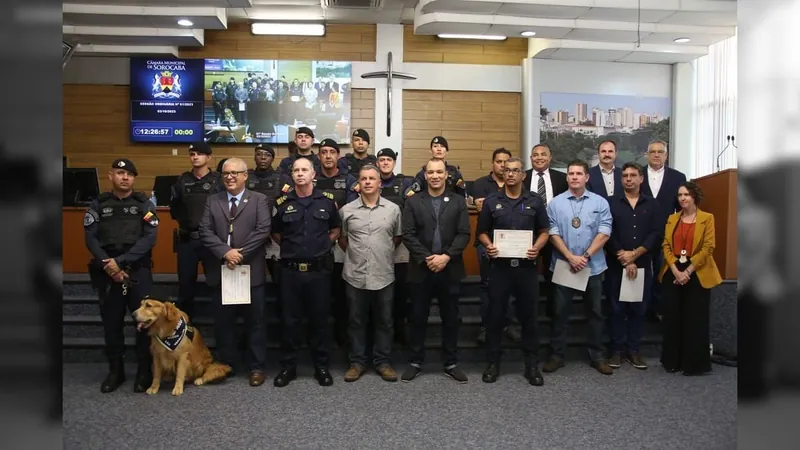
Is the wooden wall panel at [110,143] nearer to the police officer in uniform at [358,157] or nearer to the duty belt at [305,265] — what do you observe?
the police officer in uniform at [358,157]


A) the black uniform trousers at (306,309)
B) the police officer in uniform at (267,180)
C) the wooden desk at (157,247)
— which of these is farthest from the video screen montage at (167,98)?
the black uniform trousers at (306,309)

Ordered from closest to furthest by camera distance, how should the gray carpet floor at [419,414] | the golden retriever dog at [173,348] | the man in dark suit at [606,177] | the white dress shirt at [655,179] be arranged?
the gray carpet floor at [419,414] < the golden retriever dog at [173,348] < the man in dark suit at [606,177] < the white dress shirt at [655,179]

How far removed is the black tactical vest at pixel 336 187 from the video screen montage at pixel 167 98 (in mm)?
4533

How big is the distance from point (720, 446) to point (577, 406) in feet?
3.02

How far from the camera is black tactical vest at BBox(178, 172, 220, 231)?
16.5ft

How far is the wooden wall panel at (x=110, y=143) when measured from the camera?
9.16 metres

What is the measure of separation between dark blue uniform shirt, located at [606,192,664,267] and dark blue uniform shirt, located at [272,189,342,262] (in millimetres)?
2332

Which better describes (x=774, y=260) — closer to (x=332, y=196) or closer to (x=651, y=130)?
(x=332, y=196)

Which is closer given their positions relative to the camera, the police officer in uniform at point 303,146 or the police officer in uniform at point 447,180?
the police officer in uniform at point 447,180

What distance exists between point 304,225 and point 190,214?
1.15 meters

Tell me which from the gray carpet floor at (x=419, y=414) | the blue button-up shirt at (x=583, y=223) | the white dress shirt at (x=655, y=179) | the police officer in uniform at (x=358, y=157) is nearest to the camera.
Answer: the gray carpet floor at (x=419, y=414)

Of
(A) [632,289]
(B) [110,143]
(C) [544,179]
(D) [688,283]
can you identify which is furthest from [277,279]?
(B) [110,143]

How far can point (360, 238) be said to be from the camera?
15.3ft

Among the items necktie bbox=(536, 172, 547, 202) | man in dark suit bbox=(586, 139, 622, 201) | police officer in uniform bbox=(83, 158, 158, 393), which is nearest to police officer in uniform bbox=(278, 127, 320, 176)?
police officer in uniform bbox=(83, 158, 158, 393)
